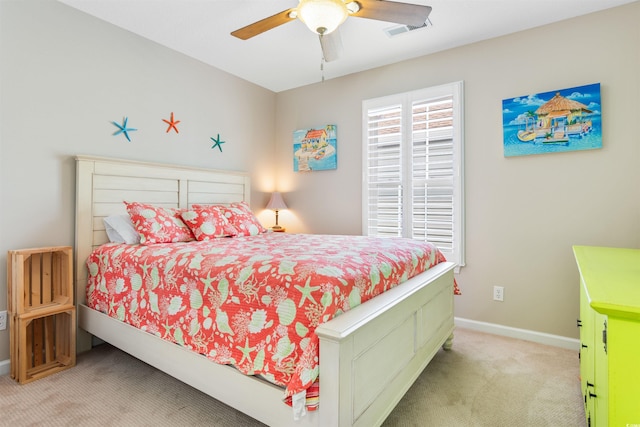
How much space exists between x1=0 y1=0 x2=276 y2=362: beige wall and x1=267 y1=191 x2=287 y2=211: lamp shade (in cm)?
94

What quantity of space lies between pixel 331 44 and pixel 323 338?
1926mm

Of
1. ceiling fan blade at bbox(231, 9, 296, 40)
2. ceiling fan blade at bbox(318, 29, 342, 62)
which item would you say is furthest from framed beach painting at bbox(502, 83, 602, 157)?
ceiling fan blade at bbox(231, 9, 296, 40)

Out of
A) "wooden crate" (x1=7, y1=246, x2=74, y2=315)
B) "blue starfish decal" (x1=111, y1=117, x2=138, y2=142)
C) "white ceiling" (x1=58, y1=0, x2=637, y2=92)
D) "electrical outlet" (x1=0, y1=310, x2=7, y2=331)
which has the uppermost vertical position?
"white ceiling" (x1=58, y1=0, x2=637, y2=92)

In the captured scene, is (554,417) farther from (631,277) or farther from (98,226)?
(98,226)

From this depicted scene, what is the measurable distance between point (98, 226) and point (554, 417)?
126 inches

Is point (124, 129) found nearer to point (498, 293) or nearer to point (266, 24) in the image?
point (266, 24)

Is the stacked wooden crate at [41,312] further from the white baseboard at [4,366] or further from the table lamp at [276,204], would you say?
the table lamp at [276,204]

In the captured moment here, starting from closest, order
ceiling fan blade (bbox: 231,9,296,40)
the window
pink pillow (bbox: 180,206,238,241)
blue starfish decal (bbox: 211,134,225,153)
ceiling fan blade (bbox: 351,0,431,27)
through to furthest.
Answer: ceiling fan blade (bbox: 351,0,431,27), ceiling fan blade (bbox: 231,9,296,40), pink pillow (bbox: 180,206,238,241), the window, blue starfish decal (bbox: 211,134,225,153)

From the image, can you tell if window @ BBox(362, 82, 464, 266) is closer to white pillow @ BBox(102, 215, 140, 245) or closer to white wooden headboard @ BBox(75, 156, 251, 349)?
white wooden headboard @ BBox(75, 156, 251, 349)

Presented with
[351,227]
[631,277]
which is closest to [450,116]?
[351,227]

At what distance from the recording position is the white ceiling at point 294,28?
2.46m

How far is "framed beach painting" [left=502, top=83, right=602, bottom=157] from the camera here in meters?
2.49

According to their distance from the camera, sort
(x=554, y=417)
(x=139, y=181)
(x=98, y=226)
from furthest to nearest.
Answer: (x=139, y=181) → (x=98, y=226) → (x=554, y=417)

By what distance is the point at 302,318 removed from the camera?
1.33 metres
